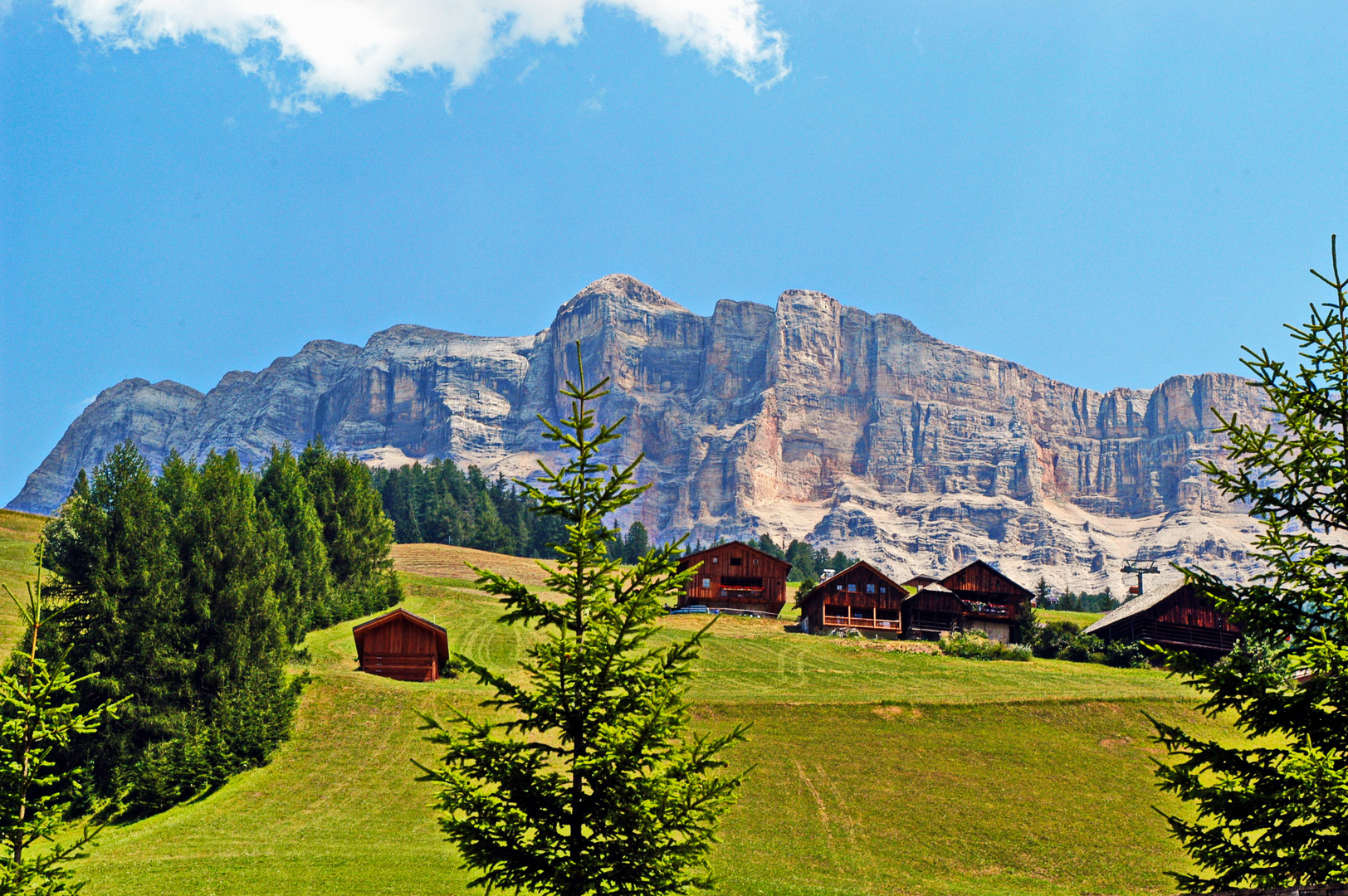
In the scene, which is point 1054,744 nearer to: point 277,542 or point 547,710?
point 547,710

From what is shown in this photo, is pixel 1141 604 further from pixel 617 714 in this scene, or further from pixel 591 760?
pixel 591 760

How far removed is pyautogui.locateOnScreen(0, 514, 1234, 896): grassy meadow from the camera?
27438mm

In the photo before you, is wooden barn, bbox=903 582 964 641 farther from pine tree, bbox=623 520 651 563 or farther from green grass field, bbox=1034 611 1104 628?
pine tree, bbox=623 520 651 563

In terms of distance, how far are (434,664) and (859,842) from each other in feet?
87.6

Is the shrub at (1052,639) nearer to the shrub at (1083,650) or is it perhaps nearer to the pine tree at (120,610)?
the shrub at (1083,650)

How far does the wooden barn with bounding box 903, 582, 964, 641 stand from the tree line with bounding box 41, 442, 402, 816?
159 ft

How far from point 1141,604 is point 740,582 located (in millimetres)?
33070

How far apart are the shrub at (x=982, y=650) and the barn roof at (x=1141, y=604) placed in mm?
6041

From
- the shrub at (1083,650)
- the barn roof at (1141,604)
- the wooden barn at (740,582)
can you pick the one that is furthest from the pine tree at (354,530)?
the barn roof at (1141,604)

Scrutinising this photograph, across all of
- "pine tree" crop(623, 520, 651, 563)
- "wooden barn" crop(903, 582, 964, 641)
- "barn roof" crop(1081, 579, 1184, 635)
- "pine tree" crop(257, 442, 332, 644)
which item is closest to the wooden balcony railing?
"wooden barn" crop(903, 582, 964, 641)

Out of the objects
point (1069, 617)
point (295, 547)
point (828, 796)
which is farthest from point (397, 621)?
point (1069, 617)

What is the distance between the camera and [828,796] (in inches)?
1351

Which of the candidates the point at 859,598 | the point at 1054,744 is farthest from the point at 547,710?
the point at 859,598

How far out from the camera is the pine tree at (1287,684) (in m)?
11.1
